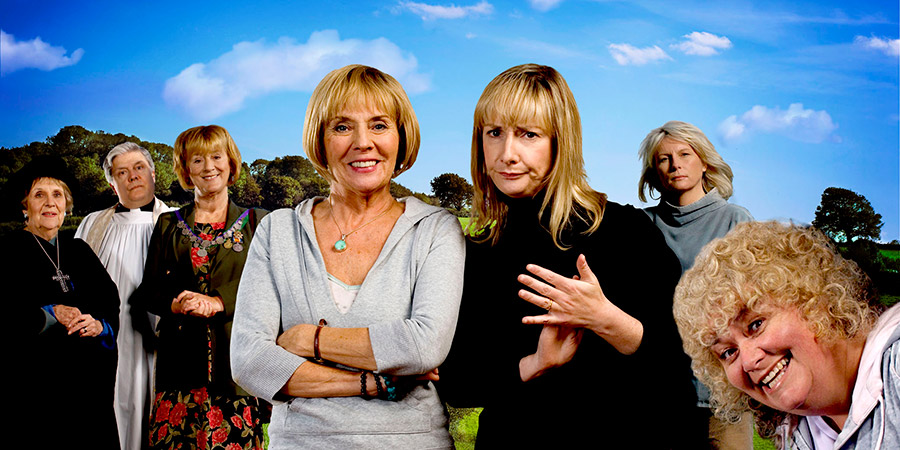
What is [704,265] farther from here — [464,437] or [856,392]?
[464,437]

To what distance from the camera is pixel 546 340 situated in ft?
7.29

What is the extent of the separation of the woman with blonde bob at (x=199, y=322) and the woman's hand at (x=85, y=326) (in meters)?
0.35

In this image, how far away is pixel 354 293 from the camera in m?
2.37

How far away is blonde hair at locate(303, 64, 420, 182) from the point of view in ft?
8.01

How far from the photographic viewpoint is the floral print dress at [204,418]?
3906 mm

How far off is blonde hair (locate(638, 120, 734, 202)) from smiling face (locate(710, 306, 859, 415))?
1.63 metres

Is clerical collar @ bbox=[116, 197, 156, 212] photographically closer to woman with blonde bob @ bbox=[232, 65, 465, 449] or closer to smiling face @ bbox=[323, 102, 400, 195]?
woman with blonde bob @ bbox=[232, 65, 465, 449]

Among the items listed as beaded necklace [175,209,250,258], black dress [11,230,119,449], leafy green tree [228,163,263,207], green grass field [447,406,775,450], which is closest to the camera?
beaded necklace [175,209,250,258]

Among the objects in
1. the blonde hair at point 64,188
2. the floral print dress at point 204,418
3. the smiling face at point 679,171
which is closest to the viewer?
the smiling face at point 679,171

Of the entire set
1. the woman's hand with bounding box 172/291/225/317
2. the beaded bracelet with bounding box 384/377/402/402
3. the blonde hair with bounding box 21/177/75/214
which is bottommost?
the beaded bracelet with bounding box 384/377/402/402

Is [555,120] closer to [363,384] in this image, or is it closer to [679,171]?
[363,384]

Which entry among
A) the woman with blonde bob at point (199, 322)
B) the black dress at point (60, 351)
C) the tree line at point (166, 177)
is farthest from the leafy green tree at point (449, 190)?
the black dress at point (60, 351)

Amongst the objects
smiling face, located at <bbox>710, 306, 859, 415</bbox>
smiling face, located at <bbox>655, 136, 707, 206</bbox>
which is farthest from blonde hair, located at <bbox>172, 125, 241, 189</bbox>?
smiling face, located at <bbox>710, 306, 859, 415</bbox>

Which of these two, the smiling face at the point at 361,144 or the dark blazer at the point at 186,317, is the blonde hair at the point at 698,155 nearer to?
the smiling face at the point at 361,144
